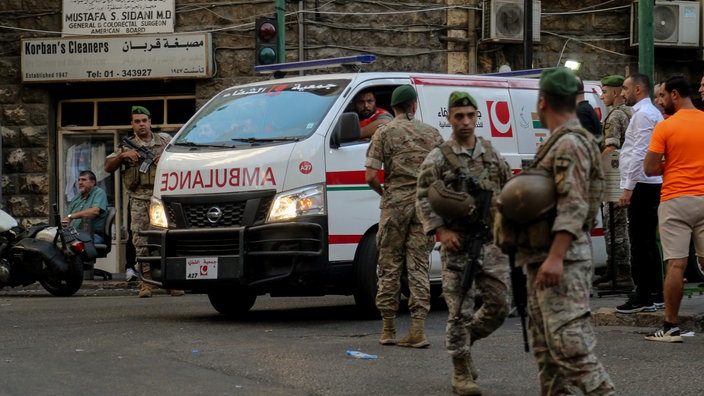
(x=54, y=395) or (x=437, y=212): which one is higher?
(x=437, y=212)

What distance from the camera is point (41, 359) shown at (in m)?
8.57

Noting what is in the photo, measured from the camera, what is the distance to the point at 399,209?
360 inches

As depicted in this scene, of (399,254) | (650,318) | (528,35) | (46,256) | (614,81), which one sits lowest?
(650,318)

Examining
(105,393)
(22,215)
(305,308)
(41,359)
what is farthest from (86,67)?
(105,393)

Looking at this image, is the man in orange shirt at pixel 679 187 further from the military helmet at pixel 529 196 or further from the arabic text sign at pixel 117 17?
the arabic text sign at pixel 117 17

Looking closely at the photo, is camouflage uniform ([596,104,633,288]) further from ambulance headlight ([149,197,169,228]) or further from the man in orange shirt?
ambulance headlight ([149,197,169,228])

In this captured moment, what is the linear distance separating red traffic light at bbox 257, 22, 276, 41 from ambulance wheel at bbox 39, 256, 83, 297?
340 centimetres

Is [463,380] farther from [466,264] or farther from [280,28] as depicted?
[280,28]

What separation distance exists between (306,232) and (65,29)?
30.7 feet

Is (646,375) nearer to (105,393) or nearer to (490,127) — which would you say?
(105,393)

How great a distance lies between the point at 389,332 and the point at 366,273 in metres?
1.46

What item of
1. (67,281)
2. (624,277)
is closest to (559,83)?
(624,277)

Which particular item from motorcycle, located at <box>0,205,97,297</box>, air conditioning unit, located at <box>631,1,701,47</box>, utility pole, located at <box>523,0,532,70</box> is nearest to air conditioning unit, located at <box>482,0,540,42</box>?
utility pole, located at <box>523,0,532,70</box>

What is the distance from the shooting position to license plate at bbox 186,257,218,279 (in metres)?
10.5
